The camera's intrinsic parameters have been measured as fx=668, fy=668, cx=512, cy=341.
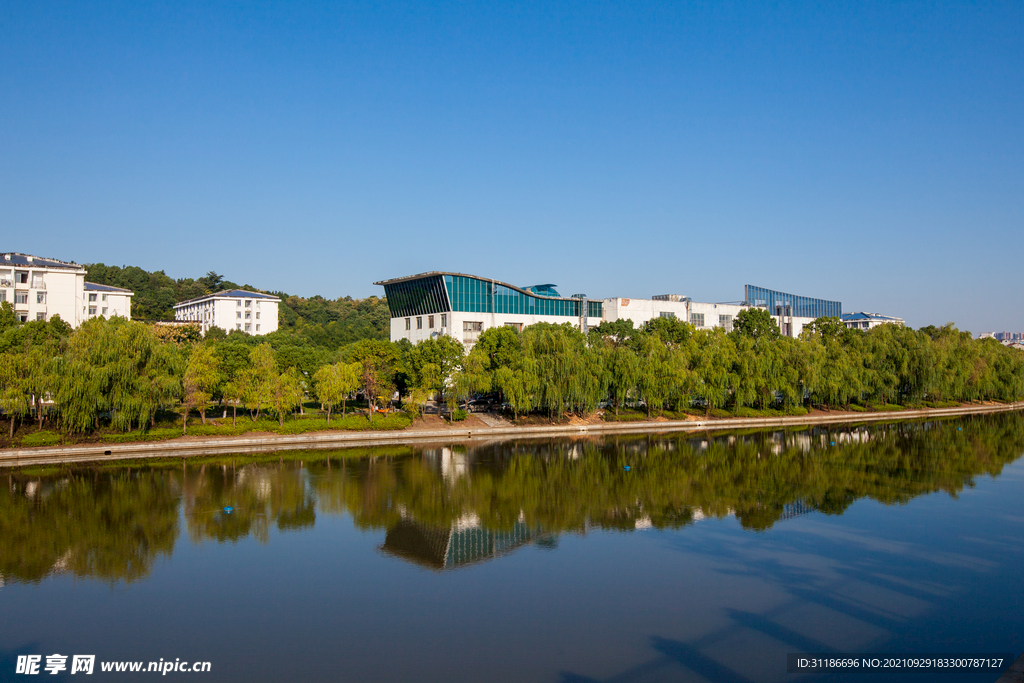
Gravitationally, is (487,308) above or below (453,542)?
above

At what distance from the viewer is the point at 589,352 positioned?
38.2 metres

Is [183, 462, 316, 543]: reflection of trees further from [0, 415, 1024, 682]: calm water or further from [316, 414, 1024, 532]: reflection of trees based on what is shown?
[316, 414, 1024, 532]: reflection of trees

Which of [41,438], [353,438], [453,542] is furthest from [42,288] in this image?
[453,542]

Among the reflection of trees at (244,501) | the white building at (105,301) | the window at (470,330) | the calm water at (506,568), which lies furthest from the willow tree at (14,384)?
the white building at (105,301)

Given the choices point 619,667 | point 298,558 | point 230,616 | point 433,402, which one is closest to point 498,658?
point 619,667

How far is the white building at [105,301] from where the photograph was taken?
51281 millimetres

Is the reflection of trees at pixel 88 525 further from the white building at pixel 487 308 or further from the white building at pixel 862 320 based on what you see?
the white building at pixel 862 320

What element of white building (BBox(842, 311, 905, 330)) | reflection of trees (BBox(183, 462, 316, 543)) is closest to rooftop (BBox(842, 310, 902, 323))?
white building (BBox(842, 311, 905, 330))

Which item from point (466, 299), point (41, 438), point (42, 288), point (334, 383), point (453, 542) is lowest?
point (453, 542)

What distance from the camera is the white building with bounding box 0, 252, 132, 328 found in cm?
4266

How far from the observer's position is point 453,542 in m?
16.3

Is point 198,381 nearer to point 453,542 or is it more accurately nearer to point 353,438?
point 353,438

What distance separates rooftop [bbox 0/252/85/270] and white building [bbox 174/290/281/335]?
1871 cm

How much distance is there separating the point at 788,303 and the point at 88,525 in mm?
61607
